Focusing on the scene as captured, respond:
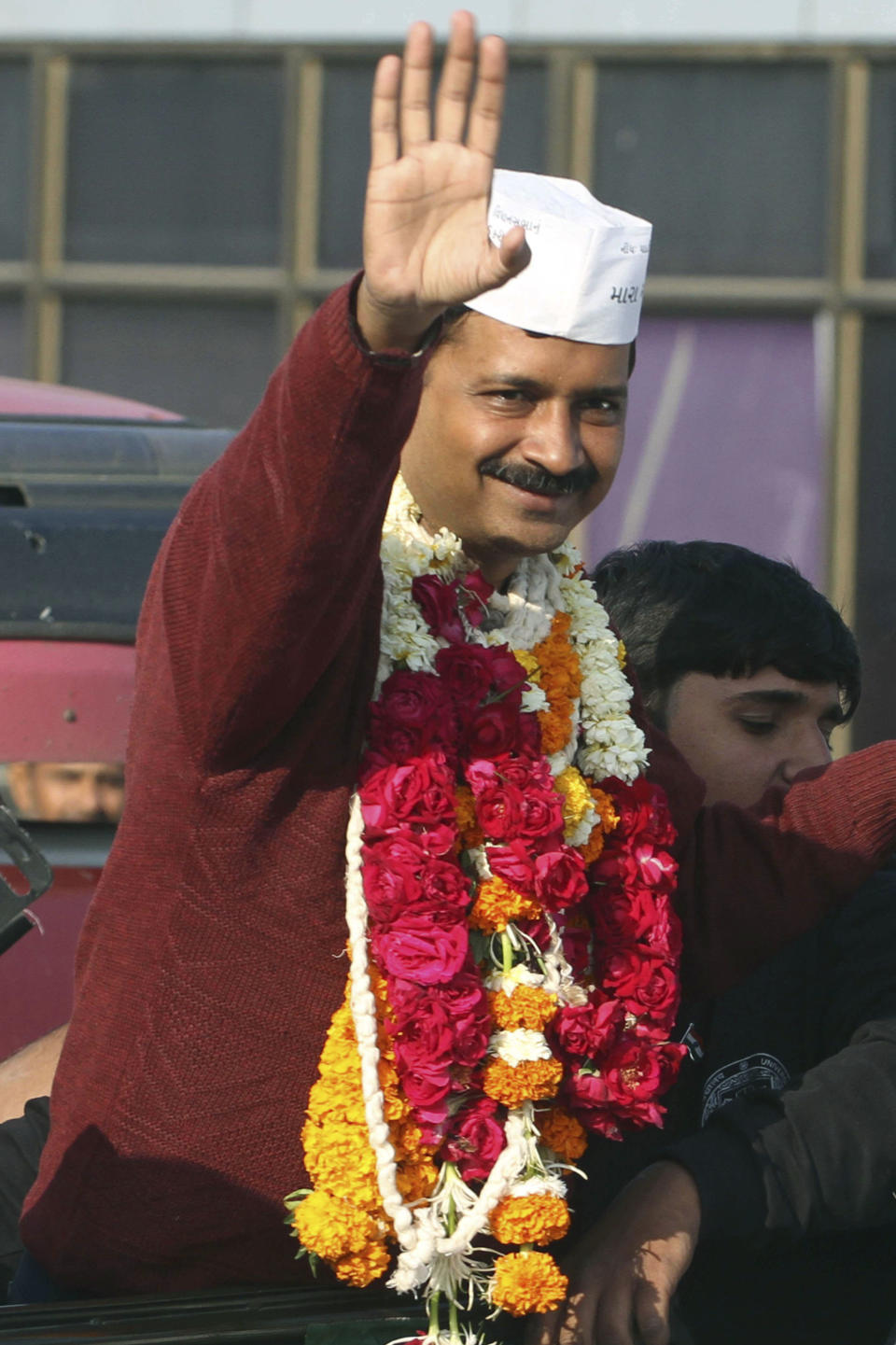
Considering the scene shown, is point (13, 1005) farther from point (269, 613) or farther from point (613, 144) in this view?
point (613, 144)

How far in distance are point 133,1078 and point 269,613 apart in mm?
598

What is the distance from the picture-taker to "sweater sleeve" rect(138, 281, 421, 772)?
1.89m

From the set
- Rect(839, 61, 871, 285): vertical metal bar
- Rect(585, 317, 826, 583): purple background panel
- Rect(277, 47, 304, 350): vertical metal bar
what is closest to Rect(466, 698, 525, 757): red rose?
Rect(585, 317, 826, 583): purple background panel

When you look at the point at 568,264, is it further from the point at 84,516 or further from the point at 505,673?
the point at 84,516

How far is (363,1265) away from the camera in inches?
85.6

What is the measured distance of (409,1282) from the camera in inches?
84.7

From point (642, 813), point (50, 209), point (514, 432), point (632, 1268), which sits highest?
point (514, 432)

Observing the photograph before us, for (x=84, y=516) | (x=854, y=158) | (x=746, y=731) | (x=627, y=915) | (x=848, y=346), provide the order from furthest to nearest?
(x=848, y=346), (x=854, y=158), (x=84, y=516), (x=746, y=731), (x=627, y=915)

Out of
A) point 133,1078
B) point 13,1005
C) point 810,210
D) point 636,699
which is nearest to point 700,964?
point 636,699

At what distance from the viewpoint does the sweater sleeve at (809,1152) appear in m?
2.45

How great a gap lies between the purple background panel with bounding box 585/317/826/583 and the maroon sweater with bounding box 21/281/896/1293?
220 inches

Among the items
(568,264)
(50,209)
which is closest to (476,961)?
(568,264)

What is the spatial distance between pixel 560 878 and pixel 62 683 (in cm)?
143

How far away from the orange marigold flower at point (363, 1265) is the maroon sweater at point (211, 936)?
0.09 m
